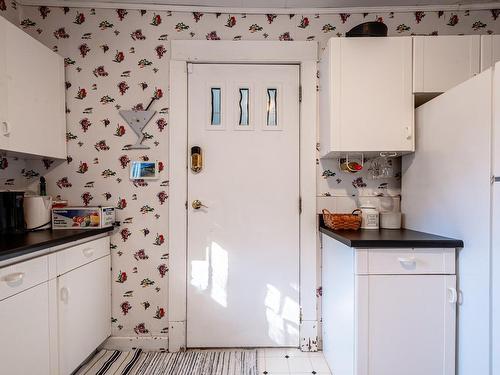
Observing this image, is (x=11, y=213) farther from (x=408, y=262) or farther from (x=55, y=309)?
(x=408, y=262)

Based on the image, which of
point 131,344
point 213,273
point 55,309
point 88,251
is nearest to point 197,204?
point 213,273

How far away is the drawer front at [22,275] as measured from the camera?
1.17 m

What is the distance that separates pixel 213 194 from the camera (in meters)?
2.05

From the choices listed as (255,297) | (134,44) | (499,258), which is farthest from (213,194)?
(499,258)

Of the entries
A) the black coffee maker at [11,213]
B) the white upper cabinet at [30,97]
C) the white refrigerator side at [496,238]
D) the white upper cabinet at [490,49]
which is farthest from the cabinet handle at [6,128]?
the white upper cabinet at [490,49]

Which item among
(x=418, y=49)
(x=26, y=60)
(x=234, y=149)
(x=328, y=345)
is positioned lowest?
(x=328, y=345)

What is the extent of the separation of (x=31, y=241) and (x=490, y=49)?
2727 millimetres

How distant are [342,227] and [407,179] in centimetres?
57

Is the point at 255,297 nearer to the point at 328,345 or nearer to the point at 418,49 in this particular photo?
the point at 328,345

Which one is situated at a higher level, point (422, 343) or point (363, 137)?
point (363, 137)

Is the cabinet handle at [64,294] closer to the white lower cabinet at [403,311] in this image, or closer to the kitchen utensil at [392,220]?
the white lower cabinet at [403,311]

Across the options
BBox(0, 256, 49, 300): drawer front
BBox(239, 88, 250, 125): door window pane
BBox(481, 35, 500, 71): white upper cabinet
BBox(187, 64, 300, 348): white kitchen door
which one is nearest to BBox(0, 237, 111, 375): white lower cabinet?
BBox(0, 256, 49, 300): drawer front

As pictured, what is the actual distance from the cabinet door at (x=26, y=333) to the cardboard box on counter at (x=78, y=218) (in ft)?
1.67

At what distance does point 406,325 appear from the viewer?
1.38m
